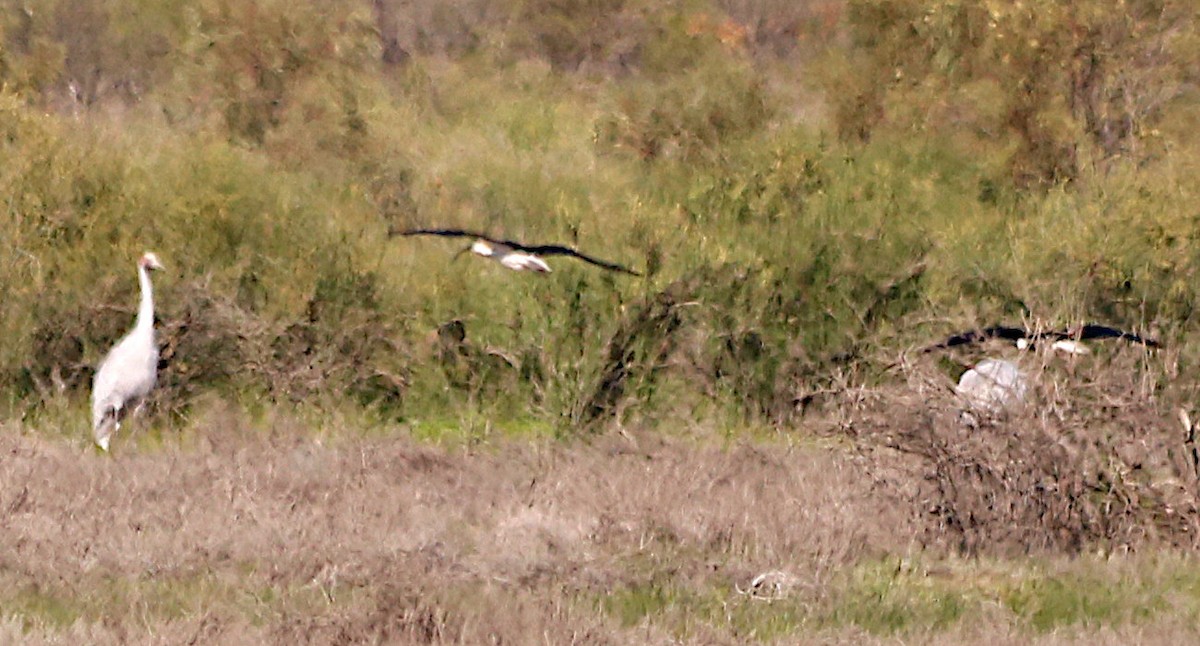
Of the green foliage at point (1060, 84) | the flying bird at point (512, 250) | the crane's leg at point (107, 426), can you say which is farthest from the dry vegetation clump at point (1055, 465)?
the green foliage at point (1060, 84)

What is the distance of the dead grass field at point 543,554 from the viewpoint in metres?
7.09

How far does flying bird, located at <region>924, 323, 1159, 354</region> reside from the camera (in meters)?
8.96

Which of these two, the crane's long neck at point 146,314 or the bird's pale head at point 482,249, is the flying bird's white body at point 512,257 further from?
the crane's long neck at point 146,314

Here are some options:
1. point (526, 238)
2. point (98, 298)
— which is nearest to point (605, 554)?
point (98, 298)

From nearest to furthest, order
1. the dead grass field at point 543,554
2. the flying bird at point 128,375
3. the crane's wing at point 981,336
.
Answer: the dead grass field at point 543,554
the crane's wing at point 981,336
the flying bird at point 128,375

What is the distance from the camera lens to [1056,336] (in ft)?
30.5

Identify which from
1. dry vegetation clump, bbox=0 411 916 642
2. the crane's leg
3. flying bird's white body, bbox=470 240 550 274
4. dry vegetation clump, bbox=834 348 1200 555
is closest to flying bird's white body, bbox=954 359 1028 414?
dry vegetation clump, bbox=834 348 1200 555

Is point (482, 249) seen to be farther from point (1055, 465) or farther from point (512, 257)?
point (1055, 465)

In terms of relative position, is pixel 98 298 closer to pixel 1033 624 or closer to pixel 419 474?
pixel 419 474

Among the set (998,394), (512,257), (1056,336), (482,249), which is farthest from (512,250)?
(1056,336)

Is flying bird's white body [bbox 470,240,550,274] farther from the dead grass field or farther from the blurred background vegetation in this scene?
the dead grass field

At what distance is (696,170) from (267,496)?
25.2 ft

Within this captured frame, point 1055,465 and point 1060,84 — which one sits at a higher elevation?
point 1055,465

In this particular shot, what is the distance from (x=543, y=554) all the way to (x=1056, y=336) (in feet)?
8.90
